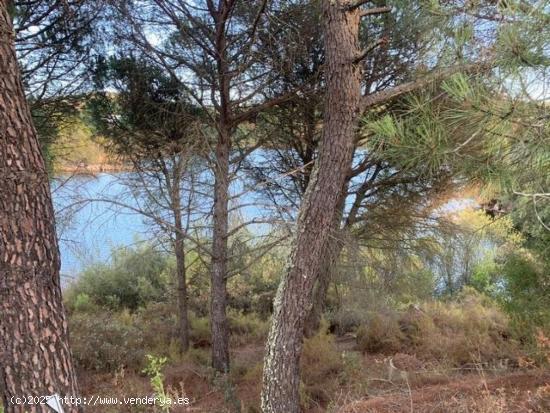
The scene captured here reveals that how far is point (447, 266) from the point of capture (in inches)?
238

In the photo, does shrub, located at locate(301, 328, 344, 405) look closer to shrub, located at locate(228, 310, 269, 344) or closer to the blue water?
shrub, located at locate(228, 310, 269, 344)

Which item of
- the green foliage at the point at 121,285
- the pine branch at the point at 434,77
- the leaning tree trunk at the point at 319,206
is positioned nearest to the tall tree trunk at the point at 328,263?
the leaning tree trunk at the point at 319,206

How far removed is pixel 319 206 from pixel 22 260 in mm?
2302

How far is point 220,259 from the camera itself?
5.31 metres

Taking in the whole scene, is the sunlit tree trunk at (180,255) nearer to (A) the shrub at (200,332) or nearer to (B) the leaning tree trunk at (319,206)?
(A) the shrub at (200,332)

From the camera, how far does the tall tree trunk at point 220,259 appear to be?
5023mm

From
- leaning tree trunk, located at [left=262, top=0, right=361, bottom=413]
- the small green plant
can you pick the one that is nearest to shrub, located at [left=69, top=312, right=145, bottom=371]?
leaning tree trunk, located at [left=262, top=0, right=361, bottom=413]

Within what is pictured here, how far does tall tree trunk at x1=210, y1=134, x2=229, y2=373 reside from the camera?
5023mm

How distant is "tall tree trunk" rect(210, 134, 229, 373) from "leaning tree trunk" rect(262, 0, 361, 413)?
1.54 m

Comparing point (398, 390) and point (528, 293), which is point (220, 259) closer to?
point (398, 390)

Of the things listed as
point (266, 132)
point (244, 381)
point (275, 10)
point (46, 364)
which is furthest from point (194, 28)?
point (244, 381)

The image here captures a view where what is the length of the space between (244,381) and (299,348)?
6.05 feet

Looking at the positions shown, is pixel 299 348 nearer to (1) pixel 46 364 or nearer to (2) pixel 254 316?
(1) pixel 46 364

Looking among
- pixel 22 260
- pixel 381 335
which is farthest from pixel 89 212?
pixel 381 335
